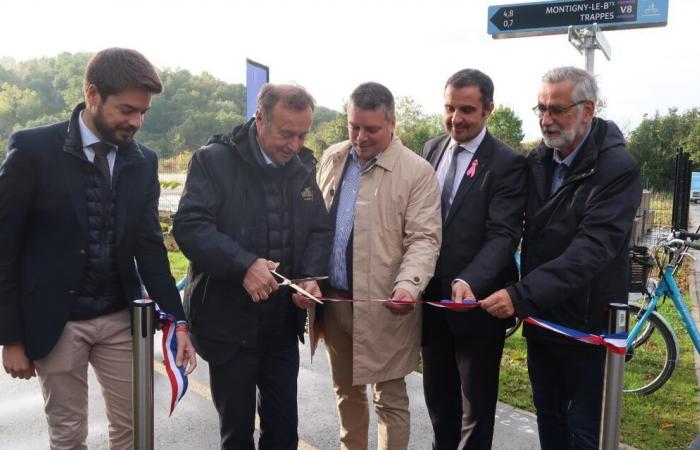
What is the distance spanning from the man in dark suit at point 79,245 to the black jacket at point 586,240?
64.4 inches

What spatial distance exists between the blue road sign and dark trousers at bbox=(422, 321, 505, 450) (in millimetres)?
5361

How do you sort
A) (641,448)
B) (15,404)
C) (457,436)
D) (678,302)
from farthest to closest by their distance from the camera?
(678,302) < (15,404) < (641,448) < (457,436)

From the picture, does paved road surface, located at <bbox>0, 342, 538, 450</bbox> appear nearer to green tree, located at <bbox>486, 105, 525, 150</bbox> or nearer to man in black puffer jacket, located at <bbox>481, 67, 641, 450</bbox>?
man in black puffer jacket, located at <bbox>481, 67, 641, 450</bbox>

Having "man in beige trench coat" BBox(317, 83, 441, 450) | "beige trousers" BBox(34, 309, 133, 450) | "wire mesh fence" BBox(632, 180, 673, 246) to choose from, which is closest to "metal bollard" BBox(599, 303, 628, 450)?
"man in beige trench coat" BBox(317, 83, 441, 450)

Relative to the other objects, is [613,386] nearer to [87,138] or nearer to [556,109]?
[556,109]

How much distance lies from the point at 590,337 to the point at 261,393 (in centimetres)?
152

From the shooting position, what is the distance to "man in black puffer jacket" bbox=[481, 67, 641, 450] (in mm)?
2594

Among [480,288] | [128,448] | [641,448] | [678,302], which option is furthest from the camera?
[678,302]

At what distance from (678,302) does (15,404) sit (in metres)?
5.18

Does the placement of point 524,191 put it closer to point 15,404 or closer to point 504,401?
Answer: point 504,401

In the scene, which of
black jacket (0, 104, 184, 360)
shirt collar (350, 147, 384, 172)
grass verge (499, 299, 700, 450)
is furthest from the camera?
grass verge (499, 299, 700, 450)

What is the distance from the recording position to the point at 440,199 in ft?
9.91

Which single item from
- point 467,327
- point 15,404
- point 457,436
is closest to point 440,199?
point 467,327

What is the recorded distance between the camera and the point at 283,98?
8.63ft
